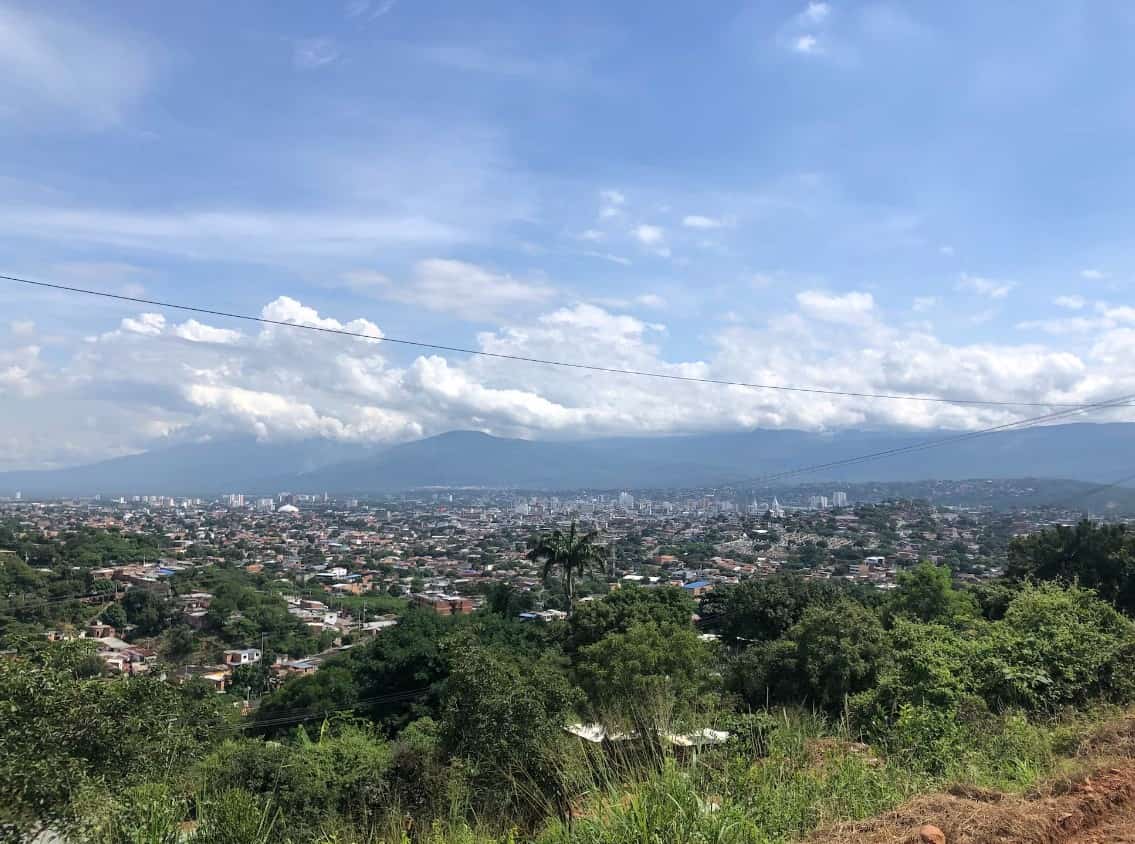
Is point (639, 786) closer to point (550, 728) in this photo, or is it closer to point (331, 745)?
point (550, 728)

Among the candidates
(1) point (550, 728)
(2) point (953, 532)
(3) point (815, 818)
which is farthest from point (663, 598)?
(2) point (953, 532)

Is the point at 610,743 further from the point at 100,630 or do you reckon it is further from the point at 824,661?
the point at 100,630

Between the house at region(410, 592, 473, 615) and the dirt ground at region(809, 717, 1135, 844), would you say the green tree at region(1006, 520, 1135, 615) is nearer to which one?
the dirt ground at region(809, 717, 1135, 844)

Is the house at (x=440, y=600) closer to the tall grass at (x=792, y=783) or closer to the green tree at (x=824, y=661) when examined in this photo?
the green tree at (x=824, y=661)

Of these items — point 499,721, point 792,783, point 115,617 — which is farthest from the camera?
point 115,617

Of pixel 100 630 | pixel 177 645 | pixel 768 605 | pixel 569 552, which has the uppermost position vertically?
pixel 569 552

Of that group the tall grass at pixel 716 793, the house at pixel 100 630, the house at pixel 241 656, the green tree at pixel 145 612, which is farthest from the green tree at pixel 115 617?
the tall grass at pixel 716 793

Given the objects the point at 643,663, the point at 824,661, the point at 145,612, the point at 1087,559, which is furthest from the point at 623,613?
the point at 145,612

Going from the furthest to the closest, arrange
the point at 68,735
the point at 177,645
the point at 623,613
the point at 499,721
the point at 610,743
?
the point at 177,645, the point at 623,613, the point at 499,721, the point at 68,735, the point at 610,743
